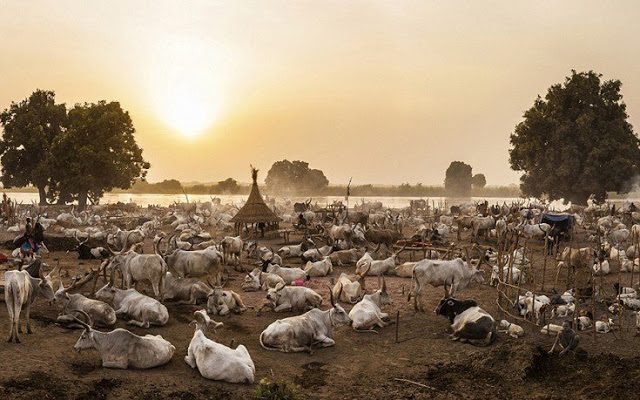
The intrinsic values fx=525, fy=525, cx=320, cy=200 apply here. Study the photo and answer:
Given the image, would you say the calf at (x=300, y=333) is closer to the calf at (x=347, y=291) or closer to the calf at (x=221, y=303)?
the calf at (x=221, y=303)

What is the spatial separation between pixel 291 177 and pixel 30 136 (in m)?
59.2

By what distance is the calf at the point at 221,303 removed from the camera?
42.2 ft

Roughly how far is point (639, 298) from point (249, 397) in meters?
11.1

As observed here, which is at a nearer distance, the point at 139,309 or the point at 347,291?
the point at 139,309

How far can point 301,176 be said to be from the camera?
4023 inches

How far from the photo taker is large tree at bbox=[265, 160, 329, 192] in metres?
101

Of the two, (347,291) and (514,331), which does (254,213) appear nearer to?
(347,291)

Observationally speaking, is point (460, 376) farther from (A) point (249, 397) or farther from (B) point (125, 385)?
(B) point (125, 385)

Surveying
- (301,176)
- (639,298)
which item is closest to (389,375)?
(639,298)

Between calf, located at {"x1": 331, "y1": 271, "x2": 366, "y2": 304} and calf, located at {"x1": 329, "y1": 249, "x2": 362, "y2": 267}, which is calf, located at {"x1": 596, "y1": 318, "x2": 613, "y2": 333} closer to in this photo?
calf, located at {"x1": 331, "y1": 271, "x2": 366, "y2": 304}

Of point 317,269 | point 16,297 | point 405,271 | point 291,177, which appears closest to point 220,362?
point 16,297

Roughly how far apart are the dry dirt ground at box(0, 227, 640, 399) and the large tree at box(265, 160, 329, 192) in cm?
8900

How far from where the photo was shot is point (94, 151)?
44812 millimetres

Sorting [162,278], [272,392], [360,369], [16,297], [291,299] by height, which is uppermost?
[16,297]
